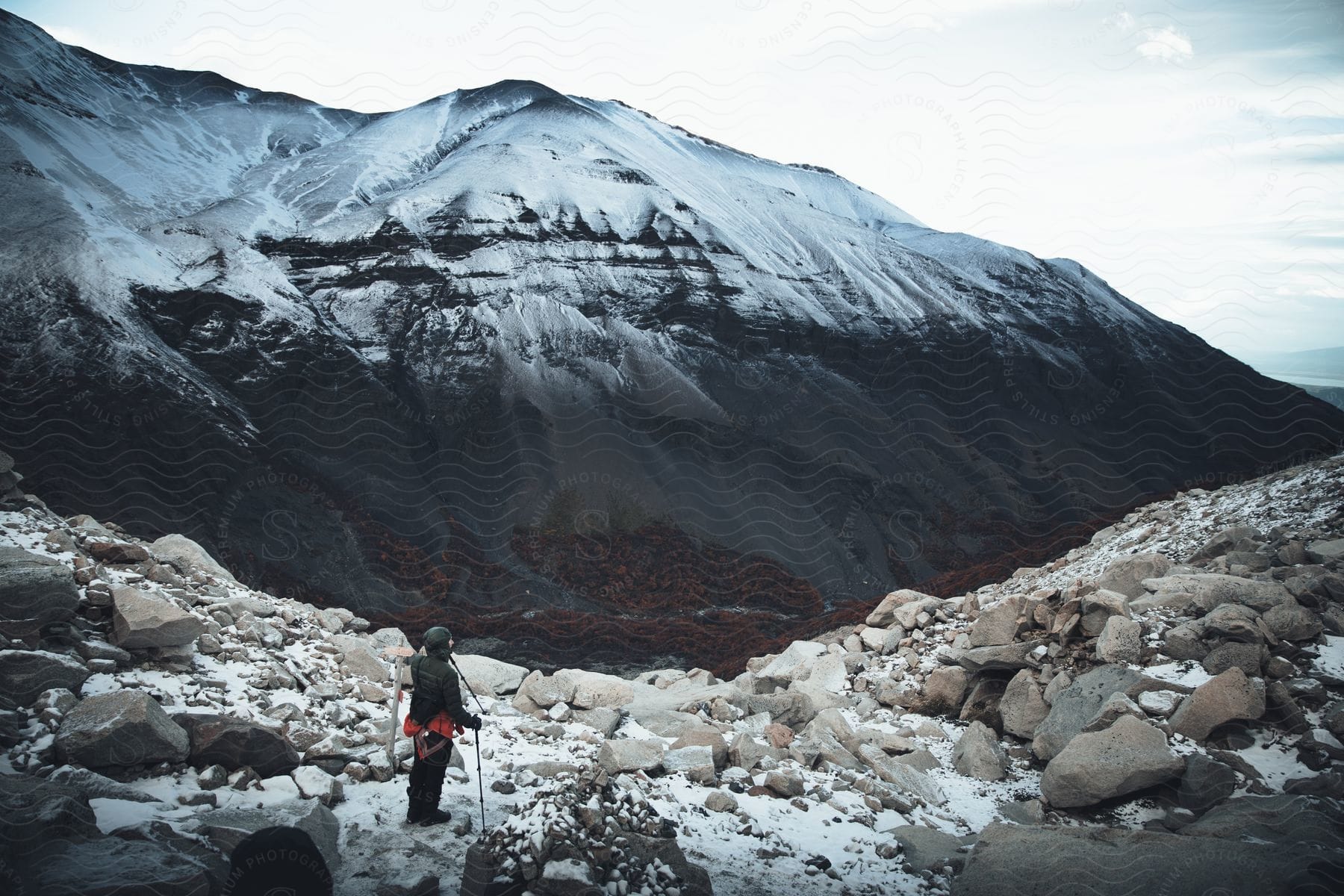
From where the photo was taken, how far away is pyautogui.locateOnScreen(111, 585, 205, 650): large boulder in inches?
224

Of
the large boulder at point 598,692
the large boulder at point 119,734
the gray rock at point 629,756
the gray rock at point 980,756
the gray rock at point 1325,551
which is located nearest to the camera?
the large boulder at point 119,734

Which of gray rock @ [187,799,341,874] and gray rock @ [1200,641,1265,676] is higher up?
gray rock @ [1200,641,1265,676]

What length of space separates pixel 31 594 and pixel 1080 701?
30.2ft

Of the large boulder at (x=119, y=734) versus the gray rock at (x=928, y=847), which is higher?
the large boulder at (x=119, y=734)

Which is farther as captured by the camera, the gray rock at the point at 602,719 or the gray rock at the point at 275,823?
the gray rock at the point at 602,719

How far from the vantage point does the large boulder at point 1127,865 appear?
162 inches

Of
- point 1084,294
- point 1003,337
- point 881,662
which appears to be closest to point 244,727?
point 881,662

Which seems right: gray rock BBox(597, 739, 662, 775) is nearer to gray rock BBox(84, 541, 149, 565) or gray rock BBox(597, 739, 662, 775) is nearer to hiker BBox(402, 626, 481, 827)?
hiker BBox(402, 626, 481, 827)

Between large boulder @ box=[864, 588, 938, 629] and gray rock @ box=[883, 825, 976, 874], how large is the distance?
20.5 feet

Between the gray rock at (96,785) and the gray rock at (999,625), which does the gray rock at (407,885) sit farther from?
the gray rock at (999,625)

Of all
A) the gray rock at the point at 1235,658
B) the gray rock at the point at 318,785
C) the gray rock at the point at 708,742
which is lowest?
the gray rock at the point at 708,742

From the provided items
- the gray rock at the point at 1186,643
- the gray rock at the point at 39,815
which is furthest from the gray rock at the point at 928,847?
the gray rock at the point at 39,815

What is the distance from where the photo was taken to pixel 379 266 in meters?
30.5

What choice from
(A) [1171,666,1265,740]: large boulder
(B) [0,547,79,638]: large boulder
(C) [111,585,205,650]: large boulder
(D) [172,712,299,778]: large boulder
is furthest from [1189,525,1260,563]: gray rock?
(B) [0,547,79,638]: large boulder
